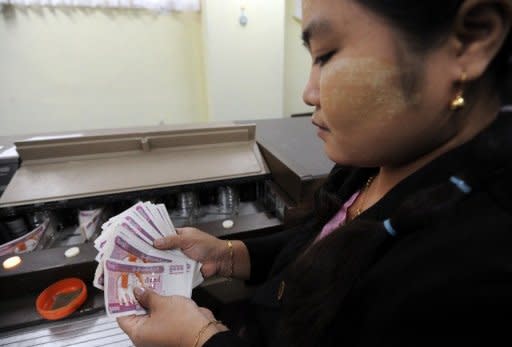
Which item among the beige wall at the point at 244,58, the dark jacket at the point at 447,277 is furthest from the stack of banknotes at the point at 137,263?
the beige wall at the point at 244,58

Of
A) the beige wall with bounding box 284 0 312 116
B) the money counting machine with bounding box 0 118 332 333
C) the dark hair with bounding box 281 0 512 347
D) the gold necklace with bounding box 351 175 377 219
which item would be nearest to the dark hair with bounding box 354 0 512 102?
the dark hair with bounding box 281 0 512 347

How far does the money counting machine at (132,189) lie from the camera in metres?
0.75

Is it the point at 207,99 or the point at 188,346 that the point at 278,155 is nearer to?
the point at 188,346

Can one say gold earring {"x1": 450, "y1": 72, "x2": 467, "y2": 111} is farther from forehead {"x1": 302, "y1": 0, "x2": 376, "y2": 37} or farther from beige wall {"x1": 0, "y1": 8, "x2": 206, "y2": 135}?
beige wall {"x1": 0, "y1": 8, "x2": 206, "y2": 135}

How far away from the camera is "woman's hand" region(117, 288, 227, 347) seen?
56 cm

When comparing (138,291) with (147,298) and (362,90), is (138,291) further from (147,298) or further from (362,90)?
(362,90)

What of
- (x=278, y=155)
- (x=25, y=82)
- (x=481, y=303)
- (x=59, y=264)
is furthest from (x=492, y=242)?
(x=25, y=82)

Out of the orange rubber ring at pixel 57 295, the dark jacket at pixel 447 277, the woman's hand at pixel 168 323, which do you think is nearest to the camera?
the dark jacket at pixel 447 277

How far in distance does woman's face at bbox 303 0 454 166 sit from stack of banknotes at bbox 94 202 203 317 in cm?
51

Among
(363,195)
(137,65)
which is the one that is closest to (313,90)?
(363,195)

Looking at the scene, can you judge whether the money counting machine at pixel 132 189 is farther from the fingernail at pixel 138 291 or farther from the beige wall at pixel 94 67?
the beige wall at pixel 94 67

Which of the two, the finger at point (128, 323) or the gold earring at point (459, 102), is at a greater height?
the gold earring at point (459, 102)

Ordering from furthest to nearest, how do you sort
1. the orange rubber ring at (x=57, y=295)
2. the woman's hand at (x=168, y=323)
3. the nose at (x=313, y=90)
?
the orange rubber ring at (x=57, y=295) → the woman's hand at (x=168, y=323) → the nose at (x=313, y=90)

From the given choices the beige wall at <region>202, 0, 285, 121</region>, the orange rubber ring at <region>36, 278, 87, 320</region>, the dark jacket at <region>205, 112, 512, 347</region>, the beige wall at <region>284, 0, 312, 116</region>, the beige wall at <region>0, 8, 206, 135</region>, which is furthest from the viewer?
the beige wall at <region>284, 0, 312, 116</region>
